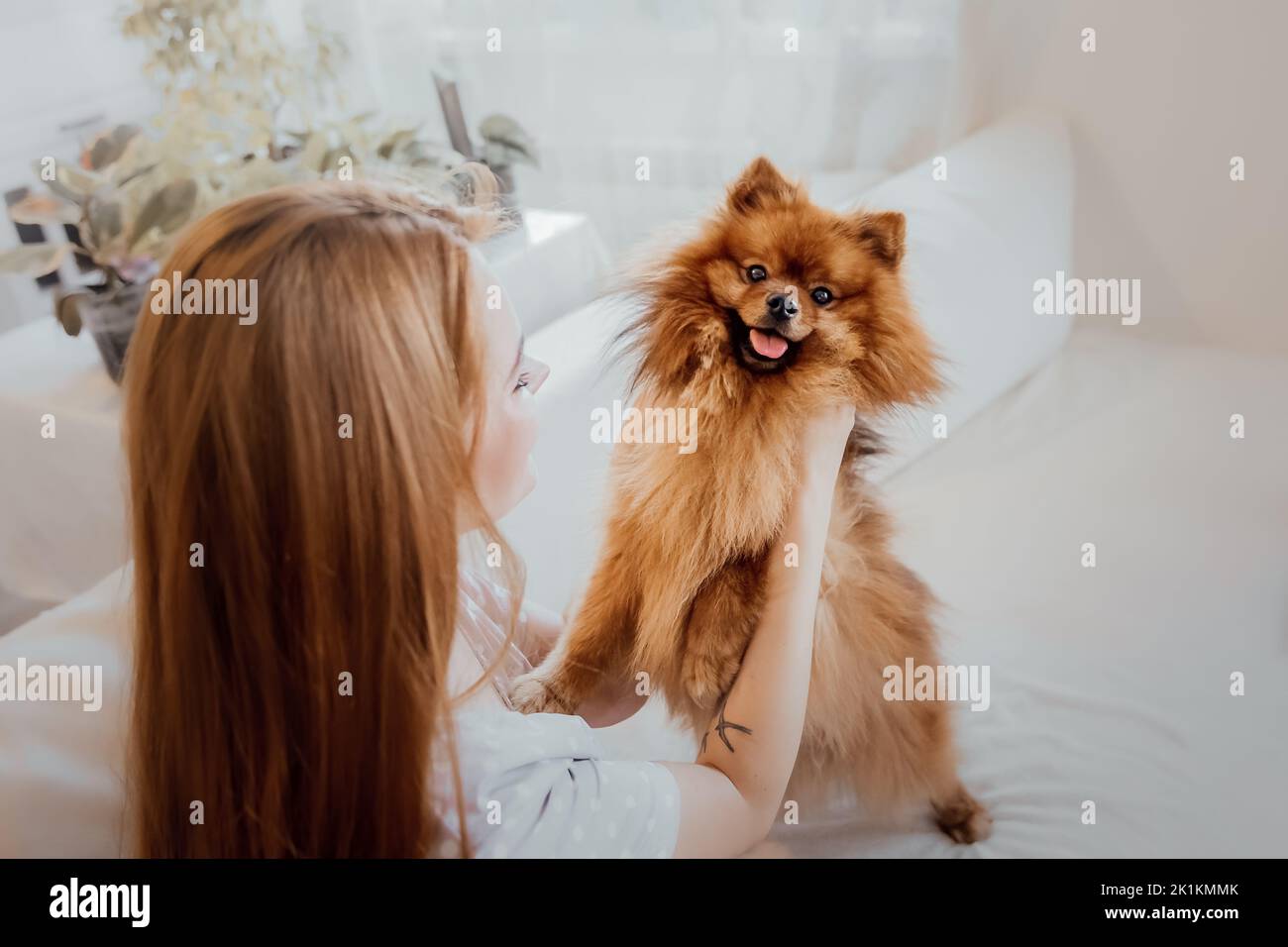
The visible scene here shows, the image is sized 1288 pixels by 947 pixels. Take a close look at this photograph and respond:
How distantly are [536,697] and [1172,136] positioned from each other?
97cm

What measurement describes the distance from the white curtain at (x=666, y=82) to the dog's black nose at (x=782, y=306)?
521mm

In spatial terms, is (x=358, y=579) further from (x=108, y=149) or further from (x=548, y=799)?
(x=108, y=149)

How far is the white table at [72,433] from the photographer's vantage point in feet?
3.49

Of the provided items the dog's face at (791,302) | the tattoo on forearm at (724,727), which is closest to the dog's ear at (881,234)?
the dog's face at (791,302)

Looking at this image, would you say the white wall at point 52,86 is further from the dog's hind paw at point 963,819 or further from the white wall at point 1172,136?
the dog's hind paw at point 963,819

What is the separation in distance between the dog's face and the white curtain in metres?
0.46

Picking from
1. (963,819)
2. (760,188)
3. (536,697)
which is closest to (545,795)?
(536,697)

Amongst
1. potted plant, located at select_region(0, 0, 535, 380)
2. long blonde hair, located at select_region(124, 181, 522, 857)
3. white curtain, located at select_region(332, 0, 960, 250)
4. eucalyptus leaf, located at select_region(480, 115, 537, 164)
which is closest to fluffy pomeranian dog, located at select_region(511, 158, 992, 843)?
long blonde hair, located at select_region(124, 181, 522, 857)

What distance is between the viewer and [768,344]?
67 centimetres

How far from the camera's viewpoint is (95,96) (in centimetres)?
123

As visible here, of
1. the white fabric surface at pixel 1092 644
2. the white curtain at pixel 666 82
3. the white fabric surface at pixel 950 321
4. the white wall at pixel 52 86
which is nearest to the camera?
the white fabric surface at pixel 1092 644

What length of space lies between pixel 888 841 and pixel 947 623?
21 cm
